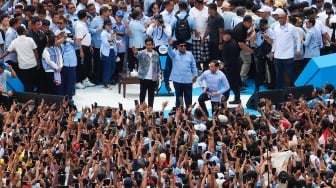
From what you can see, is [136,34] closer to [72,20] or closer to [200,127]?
[72,20]

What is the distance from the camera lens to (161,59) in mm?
20094

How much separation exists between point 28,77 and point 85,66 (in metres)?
1.70

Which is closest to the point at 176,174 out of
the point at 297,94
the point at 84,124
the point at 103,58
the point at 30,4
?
the point at 84,124

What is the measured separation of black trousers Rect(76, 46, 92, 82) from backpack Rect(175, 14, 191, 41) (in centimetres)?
158

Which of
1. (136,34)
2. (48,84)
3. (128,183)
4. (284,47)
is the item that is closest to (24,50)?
(48,84)

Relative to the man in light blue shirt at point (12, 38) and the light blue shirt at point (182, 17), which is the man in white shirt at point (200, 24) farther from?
the man in light blue shirt at point (12, 38)

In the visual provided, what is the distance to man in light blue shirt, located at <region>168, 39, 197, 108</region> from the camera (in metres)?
18.1

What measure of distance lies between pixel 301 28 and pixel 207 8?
1.74 m

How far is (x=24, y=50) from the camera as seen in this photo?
60.5ft

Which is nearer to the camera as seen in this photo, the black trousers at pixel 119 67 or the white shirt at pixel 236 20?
the white shirt at pixel 236 20

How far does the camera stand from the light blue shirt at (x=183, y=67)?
59.4 feet

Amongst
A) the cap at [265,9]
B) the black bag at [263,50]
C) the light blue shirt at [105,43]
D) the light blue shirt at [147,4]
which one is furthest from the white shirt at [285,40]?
the light blue shirt at [147,4]

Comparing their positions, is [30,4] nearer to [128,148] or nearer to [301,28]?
[301,28]

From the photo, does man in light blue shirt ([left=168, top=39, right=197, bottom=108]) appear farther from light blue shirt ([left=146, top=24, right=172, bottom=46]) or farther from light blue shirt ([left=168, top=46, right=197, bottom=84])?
light blue shirt ([left=146, top=24, right=172, bottom=46])
